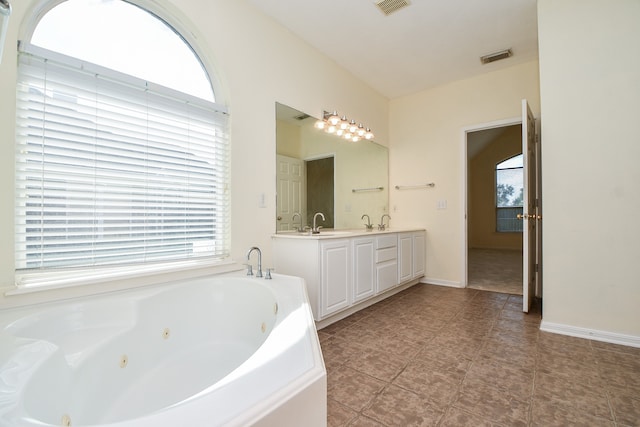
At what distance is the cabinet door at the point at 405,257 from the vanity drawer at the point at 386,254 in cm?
13

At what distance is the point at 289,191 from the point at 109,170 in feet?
4.74

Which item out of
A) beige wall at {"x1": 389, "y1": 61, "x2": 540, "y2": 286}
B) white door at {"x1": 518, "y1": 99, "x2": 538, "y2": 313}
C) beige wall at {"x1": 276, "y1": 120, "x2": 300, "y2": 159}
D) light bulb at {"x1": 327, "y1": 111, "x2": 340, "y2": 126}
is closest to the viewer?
white door at {"x1": 518, "y1": 99, "x2": 538, "y2": 313}

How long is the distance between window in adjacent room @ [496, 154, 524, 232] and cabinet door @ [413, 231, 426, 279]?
502 cm

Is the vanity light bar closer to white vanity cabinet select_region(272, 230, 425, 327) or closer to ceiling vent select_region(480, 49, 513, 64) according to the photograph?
white vanity cabinet select_region(272, 230, 425, 327)

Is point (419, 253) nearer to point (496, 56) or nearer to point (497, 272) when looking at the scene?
point (497, 272)

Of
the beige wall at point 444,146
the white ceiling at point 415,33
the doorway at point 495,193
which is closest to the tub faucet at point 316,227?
the beige wall at point 444,146

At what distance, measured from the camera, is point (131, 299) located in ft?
4.81

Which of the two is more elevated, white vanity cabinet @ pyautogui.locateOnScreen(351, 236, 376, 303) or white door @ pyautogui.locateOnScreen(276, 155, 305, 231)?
white door @ pyautogui.locateOnScreen(276, 155, 305, 231)

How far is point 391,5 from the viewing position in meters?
2.39

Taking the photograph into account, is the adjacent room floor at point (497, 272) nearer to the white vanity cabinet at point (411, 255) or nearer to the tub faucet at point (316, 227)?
the white vanity cabinet at point (411, 255)

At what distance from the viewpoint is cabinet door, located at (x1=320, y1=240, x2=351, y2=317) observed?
2.26 metres

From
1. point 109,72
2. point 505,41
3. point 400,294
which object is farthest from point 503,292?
point 109,72

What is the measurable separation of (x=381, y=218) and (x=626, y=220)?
8.06ft

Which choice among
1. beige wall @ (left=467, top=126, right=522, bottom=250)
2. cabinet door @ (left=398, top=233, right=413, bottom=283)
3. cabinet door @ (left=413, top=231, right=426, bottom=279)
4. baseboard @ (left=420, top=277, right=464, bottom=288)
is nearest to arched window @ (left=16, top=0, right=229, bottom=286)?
cabinet door @ (left=398, top=233, right=413, bottom=283)
